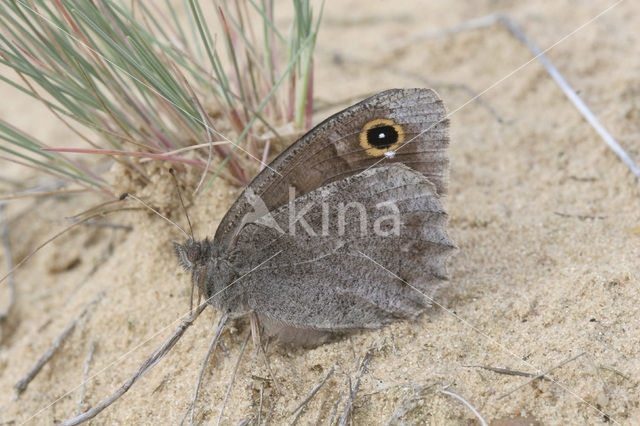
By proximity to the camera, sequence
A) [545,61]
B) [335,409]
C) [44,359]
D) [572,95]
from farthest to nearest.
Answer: [545,61] < [572,95] < [44,359] < [335,409]

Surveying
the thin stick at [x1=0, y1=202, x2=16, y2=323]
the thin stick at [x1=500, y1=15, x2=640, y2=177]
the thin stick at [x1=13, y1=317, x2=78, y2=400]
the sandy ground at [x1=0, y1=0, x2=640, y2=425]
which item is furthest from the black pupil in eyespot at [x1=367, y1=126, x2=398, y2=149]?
the thin stick at [x1=0, y1=202, x2=16, y2=323]

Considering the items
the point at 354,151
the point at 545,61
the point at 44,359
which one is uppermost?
the point at 545,61

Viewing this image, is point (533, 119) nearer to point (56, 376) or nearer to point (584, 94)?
point (584, 94)

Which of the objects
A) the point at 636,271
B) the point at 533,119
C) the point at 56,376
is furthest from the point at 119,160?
the point at 533,119

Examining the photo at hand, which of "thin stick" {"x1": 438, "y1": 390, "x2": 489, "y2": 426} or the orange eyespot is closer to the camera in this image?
"thin stick" {"x1": 438, "y1": 390, "x2": 489, "y2": 426}

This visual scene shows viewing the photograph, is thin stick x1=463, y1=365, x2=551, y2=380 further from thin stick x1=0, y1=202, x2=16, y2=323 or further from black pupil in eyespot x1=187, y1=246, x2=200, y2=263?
thin stick x1=0, y1=202, x2=16, y2=323

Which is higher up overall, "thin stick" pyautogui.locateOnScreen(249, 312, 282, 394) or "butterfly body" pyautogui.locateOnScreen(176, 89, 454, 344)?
"butterfly body" pyautogui.locateOnScreen(176, 89, 454, 344)

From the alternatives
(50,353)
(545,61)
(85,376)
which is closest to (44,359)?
(50,353)

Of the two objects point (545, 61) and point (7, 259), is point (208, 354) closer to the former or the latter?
point (7, 259)
